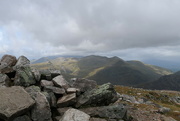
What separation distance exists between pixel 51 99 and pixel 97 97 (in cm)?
610

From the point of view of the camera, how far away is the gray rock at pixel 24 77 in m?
18.9

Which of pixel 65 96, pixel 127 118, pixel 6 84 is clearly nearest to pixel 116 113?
pixel 127 118

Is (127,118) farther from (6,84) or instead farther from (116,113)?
(6,84)

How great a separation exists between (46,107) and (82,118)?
4117 mm

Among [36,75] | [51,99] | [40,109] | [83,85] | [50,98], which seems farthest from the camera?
[83,85]

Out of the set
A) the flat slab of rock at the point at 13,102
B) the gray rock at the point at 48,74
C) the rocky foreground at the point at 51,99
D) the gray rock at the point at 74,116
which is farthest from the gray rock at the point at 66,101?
the gray rock at the point at 48,74

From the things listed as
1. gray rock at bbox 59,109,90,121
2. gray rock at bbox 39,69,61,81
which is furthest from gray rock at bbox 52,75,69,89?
gray rock at bbox 59,109,90,121

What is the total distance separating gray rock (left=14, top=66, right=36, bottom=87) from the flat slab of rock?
255 cm

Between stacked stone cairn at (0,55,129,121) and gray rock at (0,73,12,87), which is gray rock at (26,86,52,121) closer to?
stacked stone cairn at (0,55,129,121)

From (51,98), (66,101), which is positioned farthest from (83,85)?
(51,98)

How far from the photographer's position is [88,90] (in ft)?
69.8

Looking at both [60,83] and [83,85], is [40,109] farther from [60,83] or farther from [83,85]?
[83,85]

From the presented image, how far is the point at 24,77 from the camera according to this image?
63.1ft

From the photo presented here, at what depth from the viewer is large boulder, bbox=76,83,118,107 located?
19.1m
